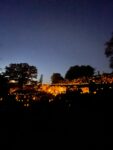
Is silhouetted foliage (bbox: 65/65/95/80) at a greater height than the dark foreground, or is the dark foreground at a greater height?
silhouetted foliage (bbox: 65/65/95/80)

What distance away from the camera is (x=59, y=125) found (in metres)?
13.7

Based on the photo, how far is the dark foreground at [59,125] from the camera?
10.7 metres

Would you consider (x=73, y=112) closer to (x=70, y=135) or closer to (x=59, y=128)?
(x=59, y=128)

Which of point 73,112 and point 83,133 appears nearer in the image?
point 83,133

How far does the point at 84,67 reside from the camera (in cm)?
7744

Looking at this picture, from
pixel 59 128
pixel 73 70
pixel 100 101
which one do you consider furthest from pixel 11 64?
pixel 59 128

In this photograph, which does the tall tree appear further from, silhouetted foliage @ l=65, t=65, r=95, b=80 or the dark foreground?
the dark foreground

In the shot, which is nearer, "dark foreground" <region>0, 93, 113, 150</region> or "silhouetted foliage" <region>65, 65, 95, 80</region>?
"dark foreground" <region>0, 93, 113, 150</region>

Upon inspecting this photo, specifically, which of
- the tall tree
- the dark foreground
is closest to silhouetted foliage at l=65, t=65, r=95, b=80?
the tall tree

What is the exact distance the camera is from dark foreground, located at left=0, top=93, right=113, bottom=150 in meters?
10.7

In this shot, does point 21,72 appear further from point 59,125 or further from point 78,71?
point 59,125

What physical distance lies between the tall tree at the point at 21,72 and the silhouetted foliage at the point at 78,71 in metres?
11.6

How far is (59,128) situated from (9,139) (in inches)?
120

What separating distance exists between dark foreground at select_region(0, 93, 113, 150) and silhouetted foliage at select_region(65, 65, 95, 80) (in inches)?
2219
